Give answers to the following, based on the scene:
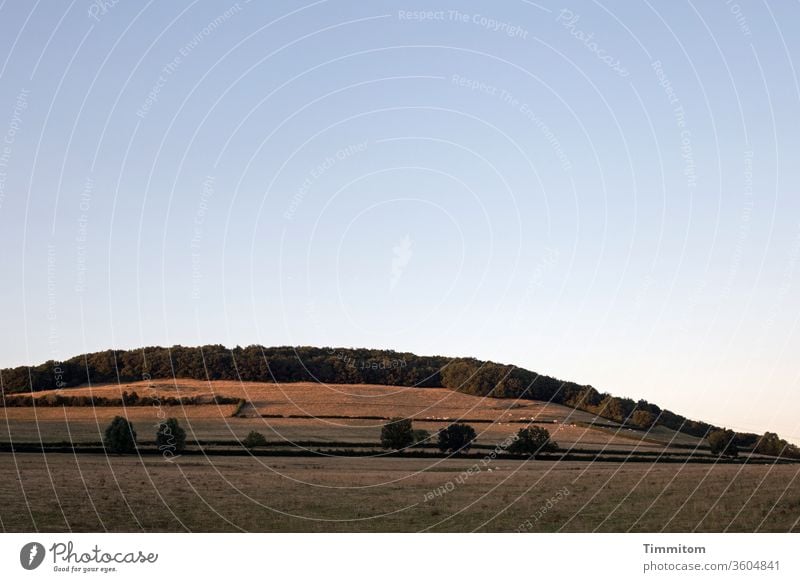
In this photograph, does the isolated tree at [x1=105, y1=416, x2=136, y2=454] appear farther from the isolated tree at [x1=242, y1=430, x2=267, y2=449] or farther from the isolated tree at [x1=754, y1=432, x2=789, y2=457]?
the isolated tree at [x1=754, y1=432, x2=789, y2=457]

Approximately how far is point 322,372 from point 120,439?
3703cm

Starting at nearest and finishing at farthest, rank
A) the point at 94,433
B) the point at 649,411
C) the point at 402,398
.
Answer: the point at 94,433 → the point at 649,411 → the point at 402,398

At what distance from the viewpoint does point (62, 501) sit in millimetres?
40781

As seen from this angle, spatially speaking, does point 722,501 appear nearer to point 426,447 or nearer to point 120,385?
point 426,447

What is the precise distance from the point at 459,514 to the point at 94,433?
167 feet

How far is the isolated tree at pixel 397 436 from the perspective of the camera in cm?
7644

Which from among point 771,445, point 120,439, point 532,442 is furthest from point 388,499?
point 771,445

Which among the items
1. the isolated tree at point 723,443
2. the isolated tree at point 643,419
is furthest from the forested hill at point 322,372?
the isolated tree at point 723,443

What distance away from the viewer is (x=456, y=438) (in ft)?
255

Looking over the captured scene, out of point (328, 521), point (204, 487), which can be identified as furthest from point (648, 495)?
point (204, 487)

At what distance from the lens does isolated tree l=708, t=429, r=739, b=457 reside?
7247 cm

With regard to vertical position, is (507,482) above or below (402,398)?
below

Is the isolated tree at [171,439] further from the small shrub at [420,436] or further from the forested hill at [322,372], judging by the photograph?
the forested hill at [322,372]

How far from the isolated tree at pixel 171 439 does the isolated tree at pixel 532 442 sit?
2731 cm
